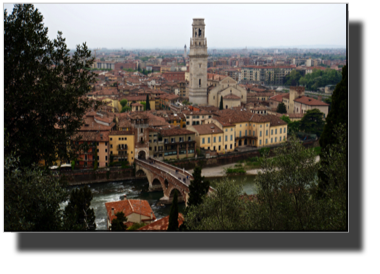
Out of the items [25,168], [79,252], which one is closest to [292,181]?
[79,252]

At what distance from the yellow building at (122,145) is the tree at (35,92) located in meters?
12.8

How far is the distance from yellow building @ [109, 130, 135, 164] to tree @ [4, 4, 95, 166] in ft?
41.9

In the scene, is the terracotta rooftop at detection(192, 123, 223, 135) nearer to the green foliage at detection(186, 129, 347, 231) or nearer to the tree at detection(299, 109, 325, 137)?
the tree at detection(299, 109, 325, 137)

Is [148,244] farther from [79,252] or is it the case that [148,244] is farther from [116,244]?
[79,252]

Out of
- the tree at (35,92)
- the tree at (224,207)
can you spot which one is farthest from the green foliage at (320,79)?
the tree at (35,92)

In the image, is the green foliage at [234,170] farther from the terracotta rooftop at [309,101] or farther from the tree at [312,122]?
the terracotta rooftop at [309,101]

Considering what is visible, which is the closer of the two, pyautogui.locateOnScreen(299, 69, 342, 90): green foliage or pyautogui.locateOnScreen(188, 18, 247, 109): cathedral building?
pyautogui.locateOnScreen(188, 18, 247, 109): cathedral building

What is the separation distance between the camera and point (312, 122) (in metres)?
23.1

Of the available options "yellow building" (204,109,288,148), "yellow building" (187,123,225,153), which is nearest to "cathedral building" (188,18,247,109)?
"yellow building" (204,109,288,148)

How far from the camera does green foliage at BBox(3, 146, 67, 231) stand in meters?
4.07

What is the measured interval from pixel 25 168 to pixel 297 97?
25.5 metres

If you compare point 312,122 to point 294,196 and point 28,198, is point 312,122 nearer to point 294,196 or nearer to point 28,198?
point 294,196

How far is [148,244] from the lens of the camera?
13.7 ft

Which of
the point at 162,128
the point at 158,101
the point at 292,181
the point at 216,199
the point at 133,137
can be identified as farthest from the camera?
the point at 158,101
